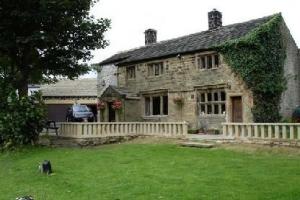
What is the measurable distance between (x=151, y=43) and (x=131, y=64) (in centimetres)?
472

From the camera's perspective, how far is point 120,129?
84.9ft

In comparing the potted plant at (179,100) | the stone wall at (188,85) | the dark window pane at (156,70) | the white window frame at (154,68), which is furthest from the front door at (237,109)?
the dark window pane at (156,70)

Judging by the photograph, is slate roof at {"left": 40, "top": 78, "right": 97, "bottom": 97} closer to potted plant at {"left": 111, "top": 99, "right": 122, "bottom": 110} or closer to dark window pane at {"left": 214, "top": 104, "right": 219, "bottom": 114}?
potted plant at {"left": 111, "top": 99, "right": 122, "bottom": 110}

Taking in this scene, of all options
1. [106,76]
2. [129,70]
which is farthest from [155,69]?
[106,76]

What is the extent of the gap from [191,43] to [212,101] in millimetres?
4706

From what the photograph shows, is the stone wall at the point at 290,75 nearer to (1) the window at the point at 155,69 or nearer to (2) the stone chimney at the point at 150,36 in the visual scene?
(1) the window at the point at 155,69

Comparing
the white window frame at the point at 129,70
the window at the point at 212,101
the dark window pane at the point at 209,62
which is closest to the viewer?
the window at the point at 212,101

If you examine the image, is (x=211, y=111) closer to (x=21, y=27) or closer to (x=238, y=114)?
(x=238, y=114)

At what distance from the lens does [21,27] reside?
80.5ft

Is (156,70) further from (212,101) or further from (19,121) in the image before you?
(19,121)

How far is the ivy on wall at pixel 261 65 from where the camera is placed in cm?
2630

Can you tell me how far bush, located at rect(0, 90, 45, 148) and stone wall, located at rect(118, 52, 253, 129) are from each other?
976cm

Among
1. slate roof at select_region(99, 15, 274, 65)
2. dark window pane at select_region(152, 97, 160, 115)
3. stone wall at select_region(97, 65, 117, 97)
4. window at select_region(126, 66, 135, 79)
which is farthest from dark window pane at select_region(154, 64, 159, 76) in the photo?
stone wall at select_region(97, 65, 117, 97)

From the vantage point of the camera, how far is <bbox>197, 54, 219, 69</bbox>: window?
28.3 metres
